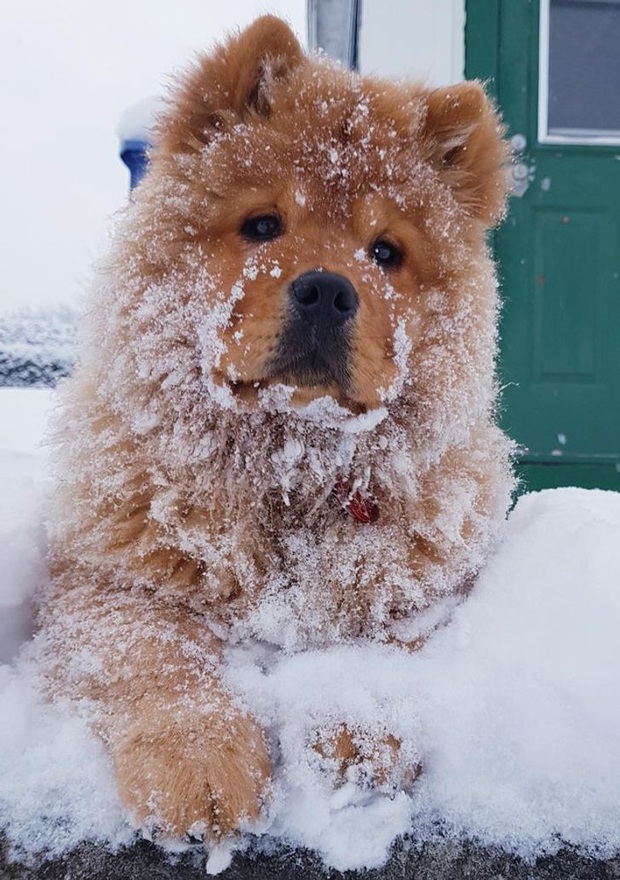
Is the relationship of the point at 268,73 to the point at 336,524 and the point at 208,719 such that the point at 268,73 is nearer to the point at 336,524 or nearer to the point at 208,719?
the point at 336,524

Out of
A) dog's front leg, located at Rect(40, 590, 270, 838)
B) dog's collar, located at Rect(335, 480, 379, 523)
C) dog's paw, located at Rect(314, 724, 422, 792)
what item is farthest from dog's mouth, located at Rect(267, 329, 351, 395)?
dog's paw, located at Rect(314, 724, 422, 792)

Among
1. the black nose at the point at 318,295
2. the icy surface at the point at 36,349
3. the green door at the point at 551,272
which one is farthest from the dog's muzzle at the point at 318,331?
the icy surface at the point at 36,349

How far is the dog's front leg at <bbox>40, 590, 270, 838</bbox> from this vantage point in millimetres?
1075

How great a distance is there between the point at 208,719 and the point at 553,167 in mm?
3730

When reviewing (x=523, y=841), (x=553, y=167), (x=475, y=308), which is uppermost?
(x=553, y=167)

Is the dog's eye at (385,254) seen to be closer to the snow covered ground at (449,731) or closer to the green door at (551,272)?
the snow covered ground at (449,731)

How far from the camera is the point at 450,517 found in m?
1.62

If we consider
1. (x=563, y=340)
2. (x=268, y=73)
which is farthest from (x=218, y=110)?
(x=563, y=340)

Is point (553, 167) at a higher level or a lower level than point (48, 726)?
higher

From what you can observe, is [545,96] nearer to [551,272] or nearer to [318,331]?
[551,272]

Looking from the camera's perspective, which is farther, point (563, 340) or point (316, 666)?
point (563, 340)

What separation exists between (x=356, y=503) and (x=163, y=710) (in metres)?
0.61

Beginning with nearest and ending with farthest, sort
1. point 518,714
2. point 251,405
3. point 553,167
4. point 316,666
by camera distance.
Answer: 1. point 518,714
2. point 316,666
3. point 251,405
4. point 553,167

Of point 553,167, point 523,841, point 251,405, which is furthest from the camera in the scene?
point 553,167
